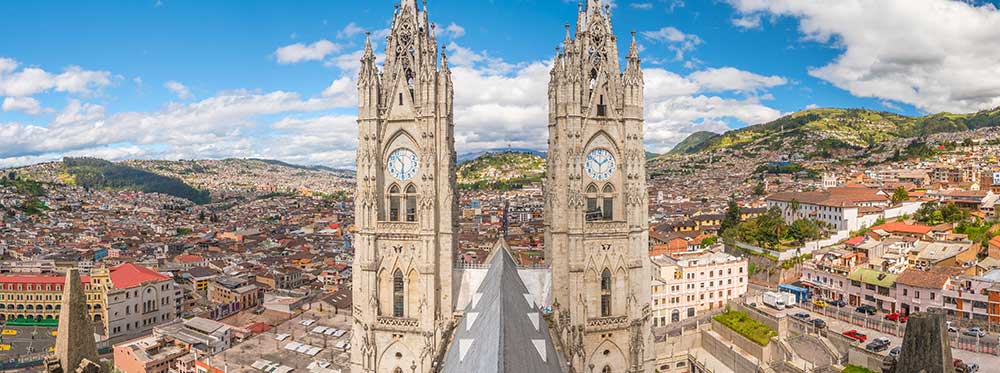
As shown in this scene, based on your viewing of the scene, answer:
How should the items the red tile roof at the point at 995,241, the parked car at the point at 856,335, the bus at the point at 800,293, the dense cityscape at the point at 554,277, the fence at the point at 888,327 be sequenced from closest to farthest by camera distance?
the dense cityscape at the point at 554,277
the fence at the point at 888,327
the parked car at the point at 856,335
the red tile roof at the point at 995,241
the bus at the point at 800,293

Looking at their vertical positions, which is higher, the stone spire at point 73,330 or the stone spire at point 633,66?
the stone spire at point 633,66

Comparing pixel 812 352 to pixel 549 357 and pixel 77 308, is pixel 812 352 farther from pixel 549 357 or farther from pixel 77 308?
pixel 77 308

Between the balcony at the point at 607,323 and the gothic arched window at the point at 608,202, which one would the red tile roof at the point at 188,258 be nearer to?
the balcony at the point at 607,323

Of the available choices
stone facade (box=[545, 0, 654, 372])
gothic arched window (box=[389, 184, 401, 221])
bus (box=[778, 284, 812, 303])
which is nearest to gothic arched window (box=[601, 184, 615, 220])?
stone facade (box=[545, 0, 654, 372])

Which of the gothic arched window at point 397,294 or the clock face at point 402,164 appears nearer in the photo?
the clock face at point 402,164

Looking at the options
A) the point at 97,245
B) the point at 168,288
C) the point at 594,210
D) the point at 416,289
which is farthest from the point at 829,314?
the point at 97,245

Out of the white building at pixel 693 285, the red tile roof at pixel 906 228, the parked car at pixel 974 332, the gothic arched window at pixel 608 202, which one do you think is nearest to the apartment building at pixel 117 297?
the white building at pixel 693 285

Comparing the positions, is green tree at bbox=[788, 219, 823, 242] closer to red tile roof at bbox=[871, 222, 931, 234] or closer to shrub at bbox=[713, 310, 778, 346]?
red tile roof at bbox=[871, 222, 931, 234]
